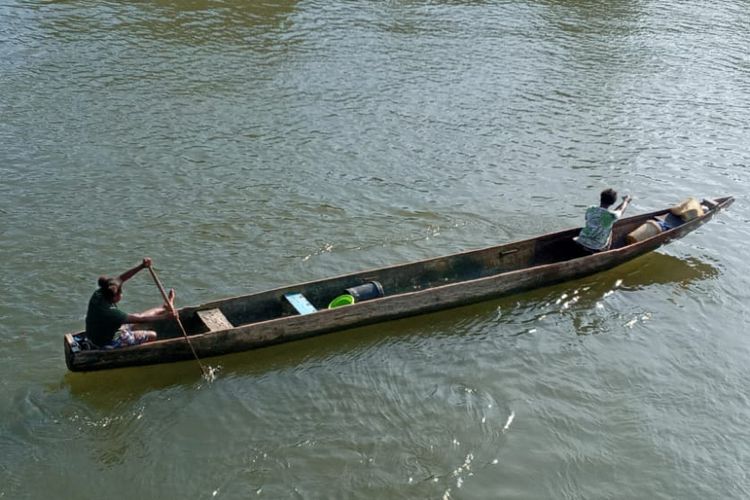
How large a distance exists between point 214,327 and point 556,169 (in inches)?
340

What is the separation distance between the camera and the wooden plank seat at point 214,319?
934cm

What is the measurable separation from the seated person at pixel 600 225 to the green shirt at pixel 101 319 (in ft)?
23.1

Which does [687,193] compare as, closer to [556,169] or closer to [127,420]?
[556,169]

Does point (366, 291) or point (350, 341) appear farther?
point (366, 291)

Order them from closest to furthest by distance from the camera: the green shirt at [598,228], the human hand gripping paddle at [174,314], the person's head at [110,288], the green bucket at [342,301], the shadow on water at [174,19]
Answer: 1. the person's head at [110,288]
2. the human hand gripping paddle at [174,314]
3. the green bucket at [342,301]
4. the green shirt at [598,228]
5. the shadow on water at [174,19]

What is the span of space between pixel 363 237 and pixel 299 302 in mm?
2744

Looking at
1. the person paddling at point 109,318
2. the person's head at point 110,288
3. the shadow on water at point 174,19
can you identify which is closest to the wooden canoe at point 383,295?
the person paddling at point 109,318

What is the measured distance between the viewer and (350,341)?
402 inches

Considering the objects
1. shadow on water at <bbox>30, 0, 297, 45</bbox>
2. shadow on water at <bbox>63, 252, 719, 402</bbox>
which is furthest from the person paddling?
shadow on water at <bbox>30, 0, 297, 45</bbox>

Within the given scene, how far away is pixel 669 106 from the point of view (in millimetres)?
18516

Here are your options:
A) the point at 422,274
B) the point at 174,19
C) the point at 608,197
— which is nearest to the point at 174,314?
the point at 422,274

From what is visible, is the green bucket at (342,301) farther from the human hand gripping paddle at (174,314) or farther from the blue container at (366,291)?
the human hand gripping paddle at (174,314)

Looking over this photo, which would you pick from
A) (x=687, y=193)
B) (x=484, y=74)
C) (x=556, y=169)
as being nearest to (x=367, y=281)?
(x=556, y=169)

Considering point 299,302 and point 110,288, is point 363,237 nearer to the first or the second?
point 299,302
